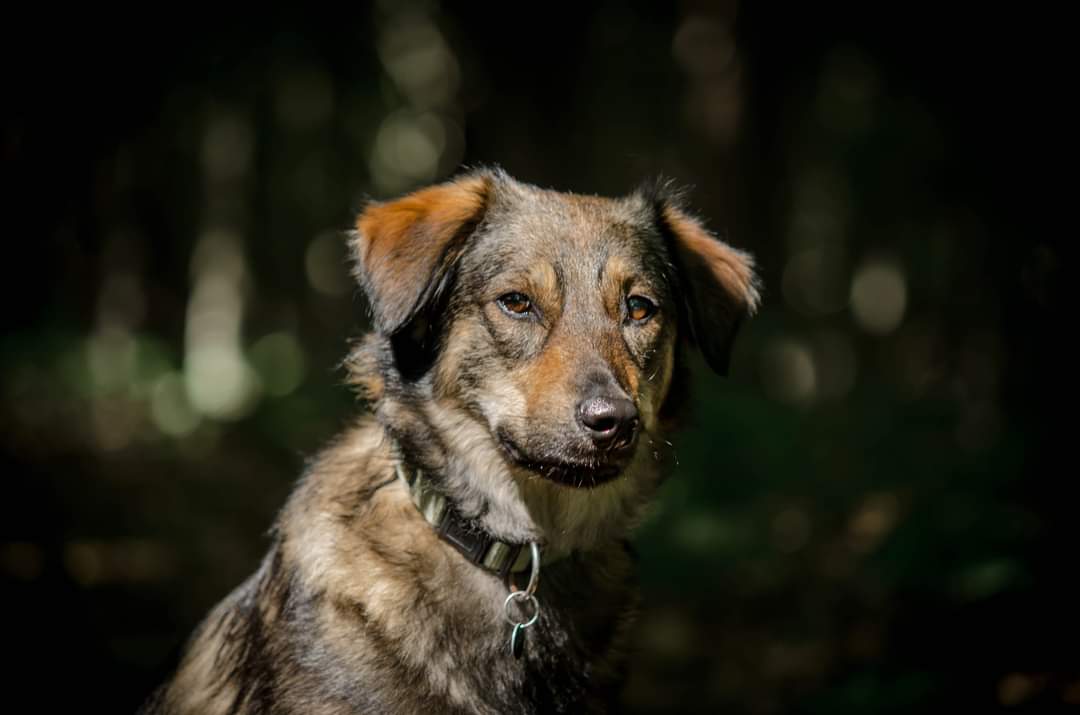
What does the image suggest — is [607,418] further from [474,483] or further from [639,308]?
[639,308]

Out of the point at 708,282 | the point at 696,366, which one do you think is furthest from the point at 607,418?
the point at 696,366

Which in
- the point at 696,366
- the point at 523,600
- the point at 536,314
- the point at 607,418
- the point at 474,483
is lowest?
the point at 696,366

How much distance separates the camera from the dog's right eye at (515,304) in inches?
152

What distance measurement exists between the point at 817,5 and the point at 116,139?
35.3 feet

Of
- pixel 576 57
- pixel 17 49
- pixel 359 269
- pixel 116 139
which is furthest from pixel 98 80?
pixel 359 269

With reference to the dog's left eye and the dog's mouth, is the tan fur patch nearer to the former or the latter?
the dog's left eye

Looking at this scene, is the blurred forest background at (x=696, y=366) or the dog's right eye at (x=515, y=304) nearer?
the dog's right eye at (x=515, y=304)

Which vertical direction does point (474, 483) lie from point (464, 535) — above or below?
above

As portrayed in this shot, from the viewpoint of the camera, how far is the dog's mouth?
3.50 meters

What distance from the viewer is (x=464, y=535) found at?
3.68m

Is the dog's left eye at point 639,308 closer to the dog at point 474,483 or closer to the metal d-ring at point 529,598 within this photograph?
the dog at point 474,483

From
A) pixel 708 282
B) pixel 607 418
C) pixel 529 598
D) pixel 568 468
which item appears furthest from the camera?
pixel 708 282

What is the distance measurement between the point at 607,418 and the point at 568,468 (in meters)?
0.28

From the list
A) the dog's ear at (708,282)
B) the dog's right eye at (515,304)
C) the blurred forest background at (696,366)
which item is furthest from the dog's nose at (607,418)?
the blurred forest background at (696,366)
